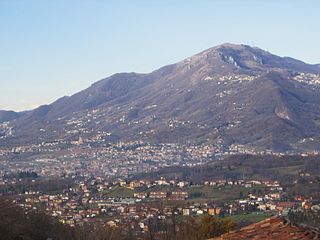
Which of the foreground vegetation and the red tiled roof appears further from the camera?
the foreground vegetation

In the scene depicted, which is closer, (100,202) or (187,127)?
(100,202)

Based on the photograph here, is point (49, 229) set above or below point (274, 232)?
below

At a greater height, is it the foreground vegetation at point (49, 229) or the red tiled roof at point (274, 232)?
the red tiled roof at point (274, 232)

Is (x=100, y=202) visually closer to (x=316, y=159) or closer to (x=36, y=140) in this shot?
(x=316, y=159)

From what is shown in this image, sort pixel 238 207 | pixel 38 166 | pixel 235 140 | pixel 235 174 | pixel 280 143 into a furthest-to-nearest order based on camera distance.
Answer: pixel 235 140 < pixel 280 143 < pixel 38 166 < pixel 235 174 < pixel 238 207

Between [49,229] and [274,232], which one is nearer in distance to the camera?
[274,232]

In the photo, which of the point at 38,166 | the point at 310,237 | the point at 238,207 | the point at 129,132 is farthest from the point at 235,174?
the point at 129,132

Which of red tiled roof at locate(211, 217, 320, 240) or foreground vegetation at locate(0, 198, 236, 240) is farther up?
red tiled roof at locate(211, 217, 320, 240)

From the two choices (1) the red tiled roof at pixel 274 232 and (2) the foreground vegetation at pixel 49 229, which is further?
(2) the foreground vegetation at pixel 49 229
